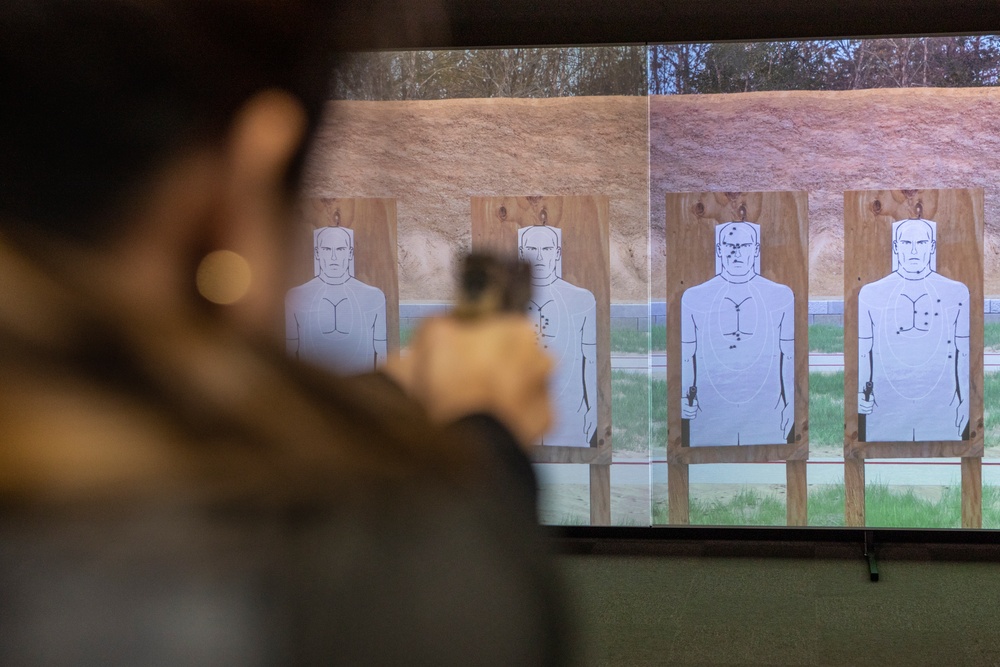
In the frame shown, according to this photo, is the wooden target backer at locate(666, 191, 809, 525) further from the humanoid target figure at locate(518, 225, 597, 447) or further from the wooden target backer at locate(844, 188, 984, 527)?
the humanoid target figure at locate(518, 225, 597, 447)

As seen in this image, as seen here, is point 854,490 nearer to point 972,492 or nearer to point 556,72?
point 972,492

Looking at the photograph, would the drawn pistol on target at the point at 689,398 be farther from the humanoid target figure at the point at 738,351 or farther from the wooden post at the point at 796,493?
the wooden post at the point at 796,493

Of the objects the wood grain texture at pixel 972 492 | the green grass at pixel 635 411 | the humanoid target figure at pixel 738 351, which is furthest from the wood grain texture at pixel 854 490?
the green grass at pixel 635 411

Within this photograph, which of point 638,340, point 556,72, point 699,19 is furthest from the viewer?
point 638,340

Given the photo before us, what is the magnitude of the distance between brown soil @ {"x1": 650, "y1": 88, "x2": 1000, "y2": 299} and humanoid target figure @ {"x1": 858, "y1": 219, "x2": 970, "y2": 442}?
0.69 ft

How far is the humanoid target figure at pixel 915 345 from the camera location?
4273 mm

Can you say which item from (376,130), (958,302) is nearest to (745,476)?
(958,302)

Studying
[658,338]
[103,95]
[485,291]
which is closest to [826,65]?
[658,338]

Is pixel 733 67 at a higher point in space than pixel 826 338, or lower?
higher

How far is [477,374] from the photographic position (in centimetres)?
24

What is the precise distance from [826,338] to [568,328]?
117 centimetres

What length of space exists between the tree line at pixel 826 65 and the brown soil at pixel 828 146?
0.14 feet

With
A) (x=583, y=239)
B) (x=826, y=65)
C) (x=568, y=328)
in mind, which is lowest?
(x=568, y=328)

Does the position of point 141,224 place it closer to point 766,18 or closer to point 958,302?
point 766,18
